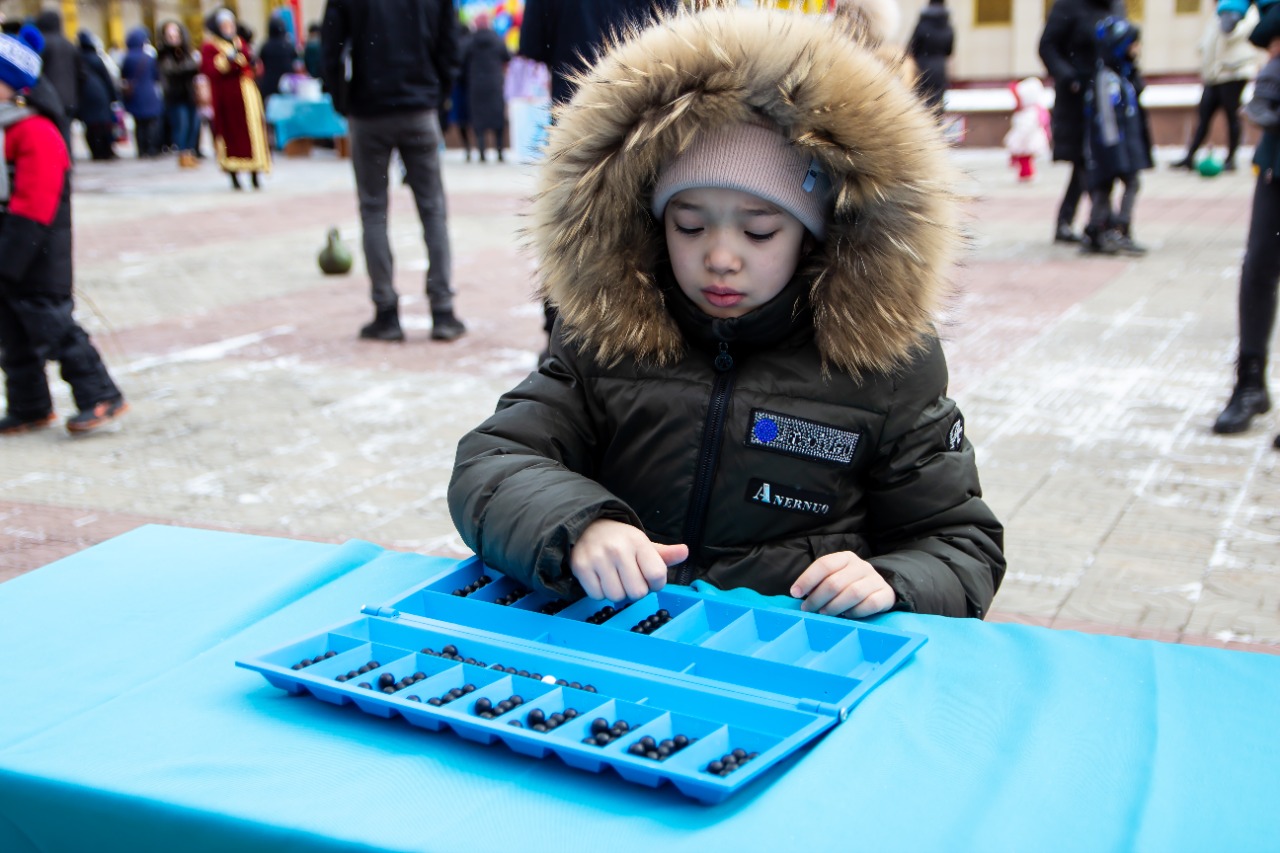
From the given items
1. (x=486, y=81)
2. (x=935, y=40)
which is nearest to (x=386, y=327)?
(x=935, y=40)

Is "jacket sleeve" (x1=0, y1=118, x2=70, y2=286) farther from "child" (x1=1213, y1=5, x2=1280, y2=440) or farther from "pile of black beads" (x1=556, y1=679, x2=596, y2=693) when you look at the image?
"child" (x1=1213, y1=5, x2=1280, y2=440)

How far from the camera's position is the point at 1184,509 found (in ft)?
13.5

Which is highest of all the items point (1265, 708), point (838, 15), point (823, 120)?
point (838, 15)

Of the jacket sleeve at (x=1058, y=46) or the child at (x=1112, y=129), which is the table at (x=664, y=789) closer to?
the child at (x=1112, y=129)

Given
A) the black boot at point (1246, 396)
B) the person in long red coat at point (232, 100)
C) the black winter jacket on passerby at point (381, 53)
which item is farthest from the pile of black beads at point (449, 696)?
the person in long red coat at point (232, 100)

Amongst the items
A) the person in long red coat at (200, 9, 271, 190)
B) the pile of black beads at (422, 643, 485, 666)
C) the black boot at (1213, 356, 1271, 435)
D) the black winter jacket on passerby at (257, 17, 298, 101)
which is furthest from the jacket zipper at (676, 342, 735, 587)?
the black winter jacket on passerby at (257, 17, 298, 101)

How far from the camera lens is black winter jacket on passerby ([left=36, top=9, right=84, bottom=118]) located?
1285 cm

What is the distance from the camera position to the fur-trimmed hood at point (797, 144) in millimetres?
1903

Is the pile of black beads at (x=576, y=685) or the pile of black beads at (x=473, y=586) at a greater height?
the pile of black beads at (x=576, y=685)

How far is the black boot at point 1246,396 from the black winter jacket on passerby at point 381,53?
412cm

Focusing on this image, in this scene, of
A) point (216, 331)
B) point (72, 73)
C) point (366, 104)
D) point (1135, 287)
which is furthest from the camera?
point (72, 73)

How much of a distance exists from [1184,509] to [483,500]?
300cm

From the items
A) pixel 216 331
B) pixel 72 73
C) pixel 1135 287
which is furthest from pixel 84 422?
pixel 72 73

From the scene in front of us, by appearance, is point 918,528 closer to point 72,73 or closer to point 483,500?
point 483,500
